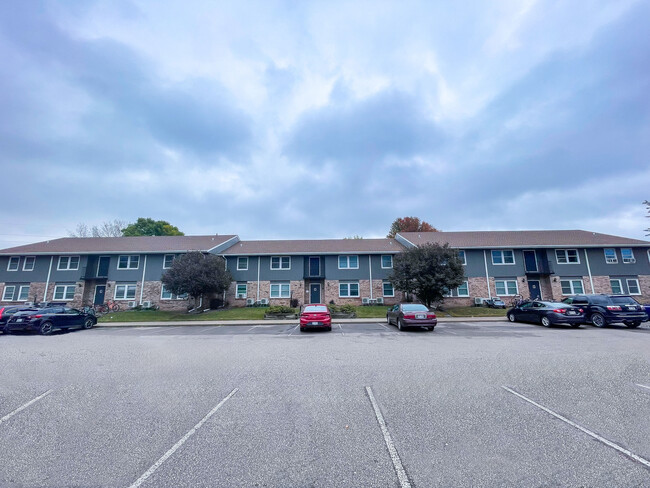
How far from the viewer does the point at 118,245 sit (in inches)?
1228

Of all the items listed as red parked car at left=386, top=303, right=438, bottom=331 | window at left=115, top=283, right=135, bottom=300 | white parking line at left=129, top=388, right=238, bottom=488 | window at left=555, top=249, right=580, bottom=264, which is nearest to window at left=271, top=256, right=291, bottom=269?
window at left=115, top=283, right=135, bottom=300

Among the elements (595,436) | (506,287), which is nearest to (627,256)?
(506,287)

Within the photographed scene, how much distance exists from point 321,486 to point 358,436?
46.8 inches

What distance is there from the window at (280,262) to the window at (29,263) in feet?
78.2

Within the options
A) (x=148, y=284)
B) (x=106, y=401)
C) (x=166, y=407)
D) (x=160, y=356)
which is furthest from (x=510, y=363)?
(x=148, y=284)

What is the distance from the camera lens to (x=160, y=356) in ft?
30.7

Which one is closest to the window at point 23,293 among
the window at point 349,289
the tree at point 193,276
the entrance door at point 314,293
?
the tree at point 193,276

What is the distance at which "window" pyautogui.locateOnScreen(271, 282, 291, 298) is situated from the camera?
29.1 metres

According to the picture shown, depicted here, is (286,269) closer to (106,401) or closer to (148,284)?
(148,284)

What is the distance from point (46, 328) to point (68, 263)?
18.4 m

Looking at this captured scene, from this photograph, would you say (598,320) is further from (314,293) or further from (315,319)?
(314,293)

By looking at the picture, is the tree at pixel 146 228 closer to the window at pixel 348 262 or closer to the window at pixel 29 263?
the window at pixel 29 263

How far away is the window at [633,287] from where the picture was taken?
27647mm

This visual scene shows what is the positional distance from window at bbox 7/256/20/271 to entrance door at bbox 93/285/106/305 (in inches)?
323
